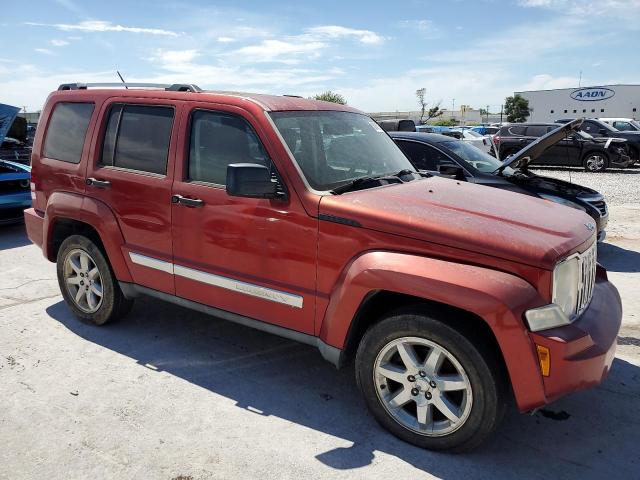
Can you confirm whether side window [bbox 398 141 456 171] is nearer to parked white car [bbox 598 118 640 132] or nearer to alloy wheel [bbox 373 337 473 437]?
alloy wheel [bbox 373 337 473 437]

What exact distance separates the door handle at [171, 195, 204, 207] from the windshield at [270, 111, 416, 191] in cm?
74

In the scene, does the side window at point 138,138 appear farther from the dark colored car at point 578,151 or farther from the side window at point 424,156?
the dark colored car at point 578,151

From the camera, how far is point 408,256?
2.85m

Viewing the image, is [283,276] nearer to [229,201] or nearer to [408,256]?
[229,201]

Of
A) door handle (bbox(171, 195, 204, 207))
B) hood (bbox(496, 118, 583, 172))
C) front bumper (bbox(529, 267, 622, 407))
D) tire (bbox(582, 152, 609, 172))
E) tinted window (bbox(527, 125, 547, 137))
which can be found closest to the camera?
front bumper (bbox(529, 267, 622, 407))

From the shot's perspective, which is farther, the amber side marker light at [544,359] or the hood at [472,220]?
the hood at [472,220]

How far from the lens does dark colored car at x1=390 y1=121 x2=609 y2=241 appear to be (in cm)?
679

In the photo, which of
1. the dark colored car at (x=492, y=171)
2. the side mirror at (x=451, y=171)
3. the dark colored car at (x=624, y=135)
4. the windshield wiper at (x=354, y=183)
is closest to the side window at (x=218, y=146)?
the windshield wiper at (x=354, y=183)

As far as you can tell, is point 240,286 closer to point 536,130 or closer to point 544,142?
point 544,142

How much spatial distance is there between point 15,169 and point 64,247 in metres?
5.46

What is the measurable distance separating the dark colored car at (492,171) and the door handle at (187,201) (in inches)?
146

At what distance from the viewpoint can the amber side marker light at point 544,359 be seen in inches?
100

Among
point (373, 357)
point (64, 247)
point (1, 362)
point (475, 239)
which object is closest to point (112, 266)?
point (64, 247)

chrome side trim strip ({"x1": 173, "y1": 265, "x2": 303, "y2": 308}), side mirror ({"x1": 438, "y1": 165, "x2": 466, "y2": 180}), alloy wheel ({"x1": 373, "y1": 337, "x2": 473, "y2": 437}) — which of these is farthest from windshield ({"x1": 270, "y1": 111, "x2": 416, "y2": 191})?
side mirror ({"x1": 438, "y1": 165, "x2": 466, "y2": 180})
